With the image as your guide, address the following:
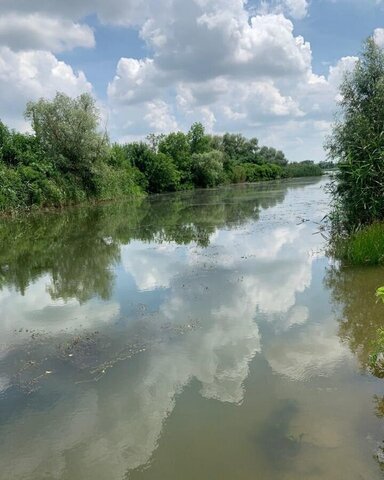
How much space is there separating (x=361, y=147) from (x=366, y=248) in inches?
151

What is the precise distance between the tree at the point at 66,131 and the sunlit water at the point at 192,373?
29.6 meters

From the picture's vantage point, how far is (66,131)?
39844mm

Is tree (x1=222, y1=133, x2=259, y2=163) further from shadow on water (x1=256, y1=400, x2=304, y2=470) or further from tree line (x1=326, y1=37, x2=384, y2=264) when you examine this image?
shadow on water (x1=256, y1=400, x2=304, y2=470)

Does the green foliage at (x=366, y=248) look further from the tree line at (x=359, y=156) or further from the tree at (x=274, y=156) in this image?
the tree at (x=274, y=156)

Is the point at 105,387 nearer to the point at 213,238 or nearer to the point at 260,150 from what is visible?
the point at 213,238

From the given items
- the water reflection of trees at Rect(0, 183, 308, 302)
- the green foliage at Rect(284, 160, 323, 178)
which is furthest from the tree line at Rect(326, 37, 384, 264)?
the green foliage at Rect(284, 160, 323, 178)

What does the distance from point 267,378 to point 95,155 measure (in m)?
39.1

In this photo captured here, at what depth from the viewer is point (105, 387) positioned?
5738mm

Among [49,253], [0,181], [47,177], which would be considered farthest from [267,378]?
[47,177]

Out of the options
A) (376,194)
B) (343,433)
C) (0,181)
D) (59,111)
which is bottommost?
(343,433)

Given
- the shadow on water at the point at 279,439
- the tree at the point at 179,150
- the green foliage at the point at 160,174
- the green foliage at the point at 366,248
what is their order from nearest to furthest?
1. the shadow on water at the point at 279,439
2. the green foliage at the point at 366,248
3. the green foliage at the point at 160,174
4. the tree at the point at 179,150

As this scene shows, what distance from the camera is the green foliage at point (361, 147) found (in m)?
13.1

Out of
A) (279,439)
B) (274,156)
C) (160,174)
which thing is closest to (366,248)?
(279,439)

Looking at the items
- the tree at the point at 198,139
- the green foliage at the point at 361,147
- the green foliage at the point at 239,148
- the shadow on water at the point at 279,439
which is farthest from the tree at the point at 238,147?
the shadow on water at the point at 279,439
